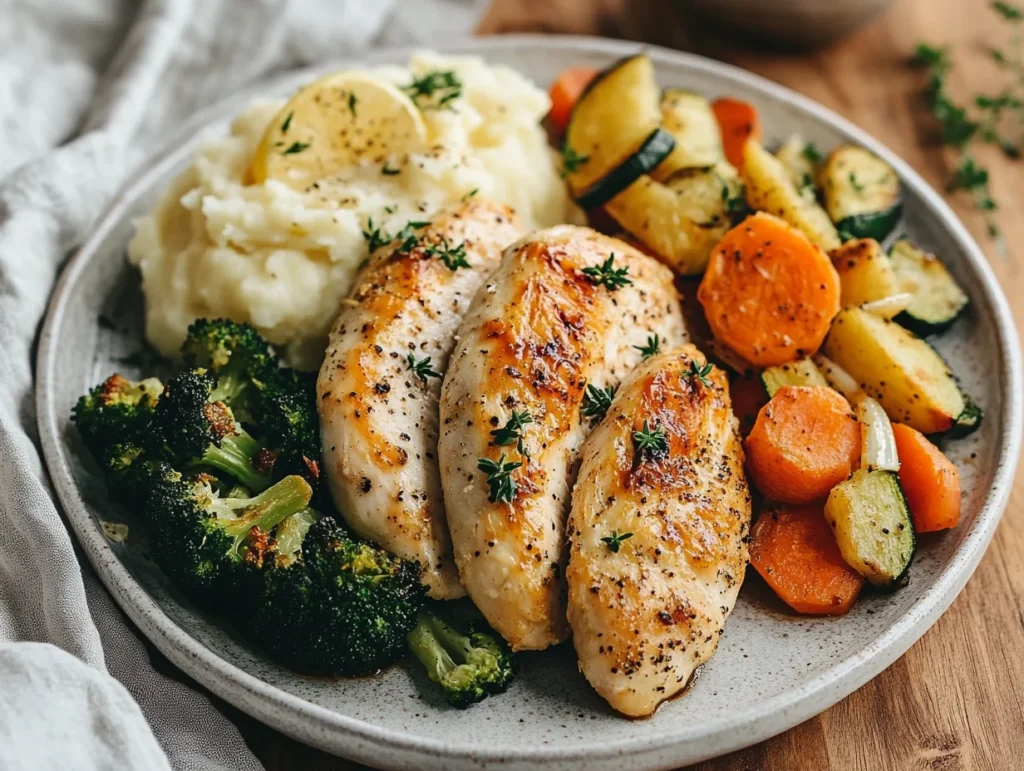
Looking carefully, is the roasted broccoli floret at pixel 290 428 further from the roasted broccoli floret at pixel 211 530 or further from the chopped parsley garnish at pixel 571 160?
the chopped parsley garnish at pixel 571 160

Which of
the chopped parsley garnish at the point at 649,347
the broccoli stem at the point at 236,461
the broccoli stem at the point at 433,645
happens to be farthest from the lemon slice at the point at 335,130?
the broccoli stem at the point at 433,645

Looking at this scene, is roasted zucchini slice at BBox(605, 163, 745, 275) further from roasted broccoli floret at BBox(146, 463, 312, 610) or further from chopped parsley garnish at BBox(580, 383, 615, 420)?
roasted broccoli floret at BBox(146, 463, 312, 610)

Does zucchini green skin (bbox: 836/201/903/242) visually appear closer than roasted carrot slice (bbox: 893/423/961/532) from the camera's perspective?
No

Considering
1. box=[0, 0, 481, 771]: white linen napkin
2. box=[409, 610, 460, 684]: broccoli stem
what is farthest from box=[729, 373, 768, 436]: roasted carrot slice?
box=[0, 0, 481, 771]: white linen napkin

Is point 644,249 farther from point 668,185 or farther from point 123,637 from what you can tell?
point 123,637

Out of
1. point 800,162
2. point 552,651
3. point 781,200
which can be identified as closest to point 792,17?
point 800,162

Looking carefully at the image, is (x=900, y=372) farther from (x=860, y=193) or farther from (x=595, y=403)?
(x=595, y=403)
